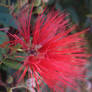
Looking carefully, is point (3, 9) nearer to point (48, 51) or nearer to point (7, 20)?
point (7, 20)

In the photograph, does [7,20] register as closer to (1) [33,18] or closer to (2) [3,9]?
(2) [3,9]

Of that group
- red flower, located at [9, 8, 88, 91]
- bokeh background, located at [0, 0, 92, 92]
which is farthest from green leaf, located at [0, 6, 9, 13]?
red flower, located at [9, 8, 88, 91]

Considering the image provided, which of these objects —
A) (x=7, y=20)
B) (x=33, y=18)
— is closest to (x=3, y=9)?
(x=7, y=20)

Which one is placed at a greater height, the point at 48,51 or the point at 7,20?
the point at 7,20

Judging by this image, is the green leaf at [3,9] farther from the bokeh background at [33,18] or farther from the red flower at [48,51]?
the red flower at [48,51]

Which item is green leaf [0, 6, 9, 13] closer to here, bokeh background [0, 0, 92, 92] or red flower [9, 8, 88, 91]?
bokeh background [0, 0, 92, 92]

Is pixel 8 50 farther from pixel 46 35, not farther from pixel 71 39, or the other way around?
pixel 71 39

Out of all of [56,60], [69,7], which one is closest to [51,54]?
[56,60]

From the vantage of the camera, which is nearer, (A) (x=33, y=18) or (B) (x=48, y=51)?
(B) (x=48, y=51)
